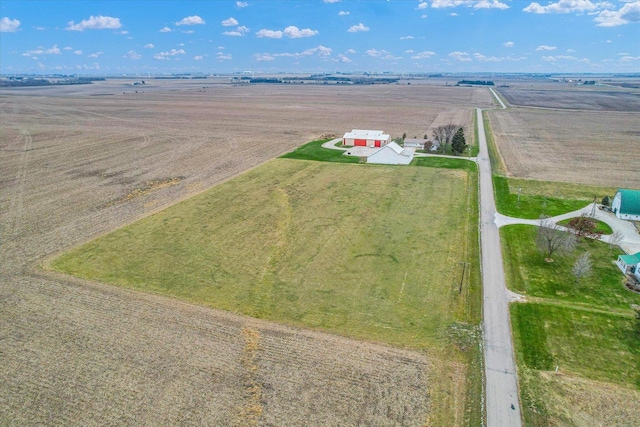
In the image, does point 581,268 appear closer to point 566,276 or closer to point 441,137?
point 566,276

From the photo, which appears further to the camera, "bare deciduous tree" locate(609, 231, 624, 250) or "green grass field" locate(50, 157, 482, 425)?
"bare deciduous tree" locate(609, 231, 624, 250)

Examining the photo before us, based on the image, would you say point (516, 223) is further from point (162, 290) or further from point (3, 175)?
point (3, 175)

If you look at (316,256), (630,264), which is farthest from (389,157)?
(630,264)

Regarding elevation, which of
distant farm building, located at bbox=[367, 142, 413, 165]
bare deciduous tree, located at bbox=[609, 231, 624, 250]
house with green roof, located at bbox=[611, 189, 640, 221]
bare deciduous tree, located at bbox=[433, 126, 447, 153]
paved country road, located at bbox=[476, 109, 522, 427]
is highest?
bare deciduous tree, located at bbox=[433, 126, 447, 153]

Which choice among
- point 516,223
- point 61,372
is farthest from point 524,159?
point 61,372

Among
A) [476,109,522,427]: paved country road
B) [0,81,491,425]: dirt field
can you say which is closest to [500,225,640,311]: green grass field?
[476,109,522,427]: paved country road

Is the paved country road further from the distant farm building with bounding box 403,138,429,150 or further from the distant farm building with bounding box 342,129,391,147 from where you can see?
the distant farm building with bounding box 403,138,429,150

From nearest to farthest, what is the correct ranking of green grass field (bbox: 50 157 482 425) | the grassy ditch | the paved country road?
the paved country road, the grassy ditch, green grass field (bbox: 50 157 482 425)
